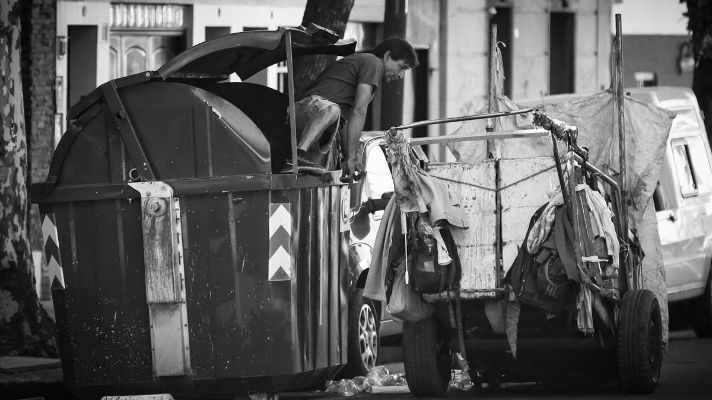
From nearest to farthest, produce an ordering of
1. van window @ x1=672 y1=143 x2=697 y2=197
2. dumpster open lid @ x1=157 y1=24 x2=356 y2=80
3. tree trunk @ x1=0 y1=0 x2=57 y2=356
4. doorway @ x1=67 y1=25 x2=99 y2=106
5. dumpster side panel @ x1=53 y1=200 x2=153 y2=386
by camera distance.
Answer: dumpster side panel @ x1=53 y1=200 x2=153 y2=386, dumpster open lid @ x1=157 y1=24 x2=356 y2=80, tree trunk @ x1=0 y1=0 x2=57 y2=356, van window @ x1=672 y1=143 x2=697 y2=197, doorway @ x1=67 y1=25 x2=99 y2=106

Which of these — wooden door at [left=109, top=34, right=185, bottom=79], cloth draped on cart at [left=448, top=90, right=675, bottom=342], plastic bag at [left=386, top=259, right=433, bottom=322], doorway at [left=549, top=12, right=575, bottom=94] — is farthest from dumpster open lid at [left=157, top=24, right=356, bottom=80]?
doorway at [left=549, top=12, right=575, bottom=94]

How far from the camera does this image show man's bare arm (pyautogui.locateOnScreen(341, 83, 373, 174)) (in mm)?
10453

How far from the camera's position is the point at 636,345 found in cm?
1016

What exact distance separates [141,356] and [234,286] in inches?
26.4

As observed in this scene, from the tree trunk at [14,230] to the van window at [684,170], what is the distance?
18.5ft

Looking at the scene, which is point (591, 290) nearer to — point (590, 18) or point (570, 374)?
point (570, 374)

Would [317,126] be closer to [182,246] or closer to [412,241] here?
[412,241]

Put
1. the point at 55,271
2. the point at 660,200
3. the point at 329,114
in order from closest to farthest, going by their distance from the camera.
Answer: the point at 55,271
the point at 329,114
the point at 660,200

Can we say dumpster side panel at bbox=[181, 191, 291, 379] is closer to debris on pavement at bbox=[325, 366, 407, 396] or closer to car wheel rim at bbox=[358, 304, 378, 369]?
debris on pavement at bbox=[325, 366, 407, 396]

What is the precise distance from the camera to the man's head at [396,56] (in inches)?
444

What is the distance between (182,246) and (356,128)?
186 centimetres

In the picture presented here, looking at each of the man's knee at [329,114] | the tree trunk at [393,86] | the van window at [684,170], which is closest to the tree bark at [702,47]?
the tree trunk at [393,86]

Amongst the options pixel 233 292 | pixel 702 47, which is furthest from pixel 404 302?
pixel 702 47

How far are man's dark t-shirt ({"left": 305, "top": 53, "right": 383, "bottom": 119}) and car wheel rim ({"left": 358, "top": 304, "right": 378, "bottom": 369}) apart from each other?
1935mm
